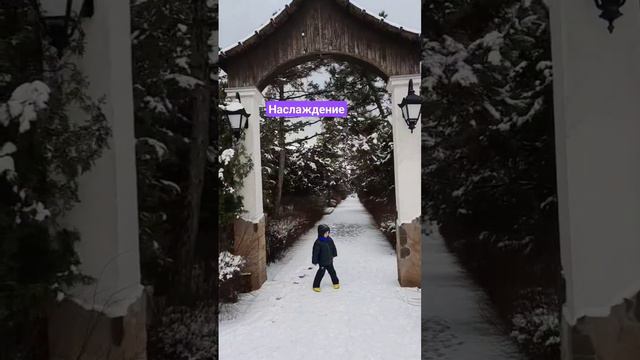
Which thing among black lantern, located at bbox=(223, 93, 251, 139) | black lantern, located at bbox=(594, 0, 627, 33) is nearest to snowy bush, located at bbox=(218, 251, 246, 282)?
black lantern, located at bbox=(223, 93, 251, 139)

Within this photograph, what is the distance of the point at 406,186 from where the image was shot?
2691 millimetres

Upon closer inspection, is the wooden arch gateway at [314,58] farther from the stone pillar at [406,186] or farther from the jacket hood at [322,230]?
the jacket hood at [322,230]

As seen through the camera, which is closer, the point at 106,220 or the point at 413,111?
the point at 106,220

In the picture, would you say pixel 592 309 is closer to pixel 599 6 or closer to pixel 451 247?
pixel 451 247

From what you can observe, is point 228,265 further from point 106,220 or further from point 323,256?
point 106,220

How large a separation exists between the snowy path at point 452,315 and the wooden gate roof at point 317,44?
1.11 meters

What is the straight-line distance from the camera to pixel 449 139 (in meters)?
2.22

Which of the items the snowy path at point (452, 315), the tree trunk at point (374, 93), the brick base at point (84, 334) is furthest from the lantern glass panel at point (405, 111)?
the brick base at point (84, 334)

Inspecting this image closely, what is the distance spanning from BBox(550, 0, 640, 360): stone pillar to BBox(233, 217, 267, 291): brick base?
5.31ft

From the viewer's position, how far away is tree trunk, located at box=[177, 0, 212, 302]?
88.3 inches

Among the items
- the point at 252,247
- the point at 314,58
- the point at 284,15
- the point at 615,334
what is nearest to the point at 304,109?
the point at 314,58

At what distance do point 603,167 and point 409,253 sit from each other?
1101 mm

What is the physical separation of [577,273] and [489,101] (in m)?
0.90

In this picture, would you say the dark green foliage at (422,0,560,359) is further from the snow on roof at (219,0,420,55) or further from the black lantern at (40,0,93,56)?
the black lantern at (40,0,93,56)
